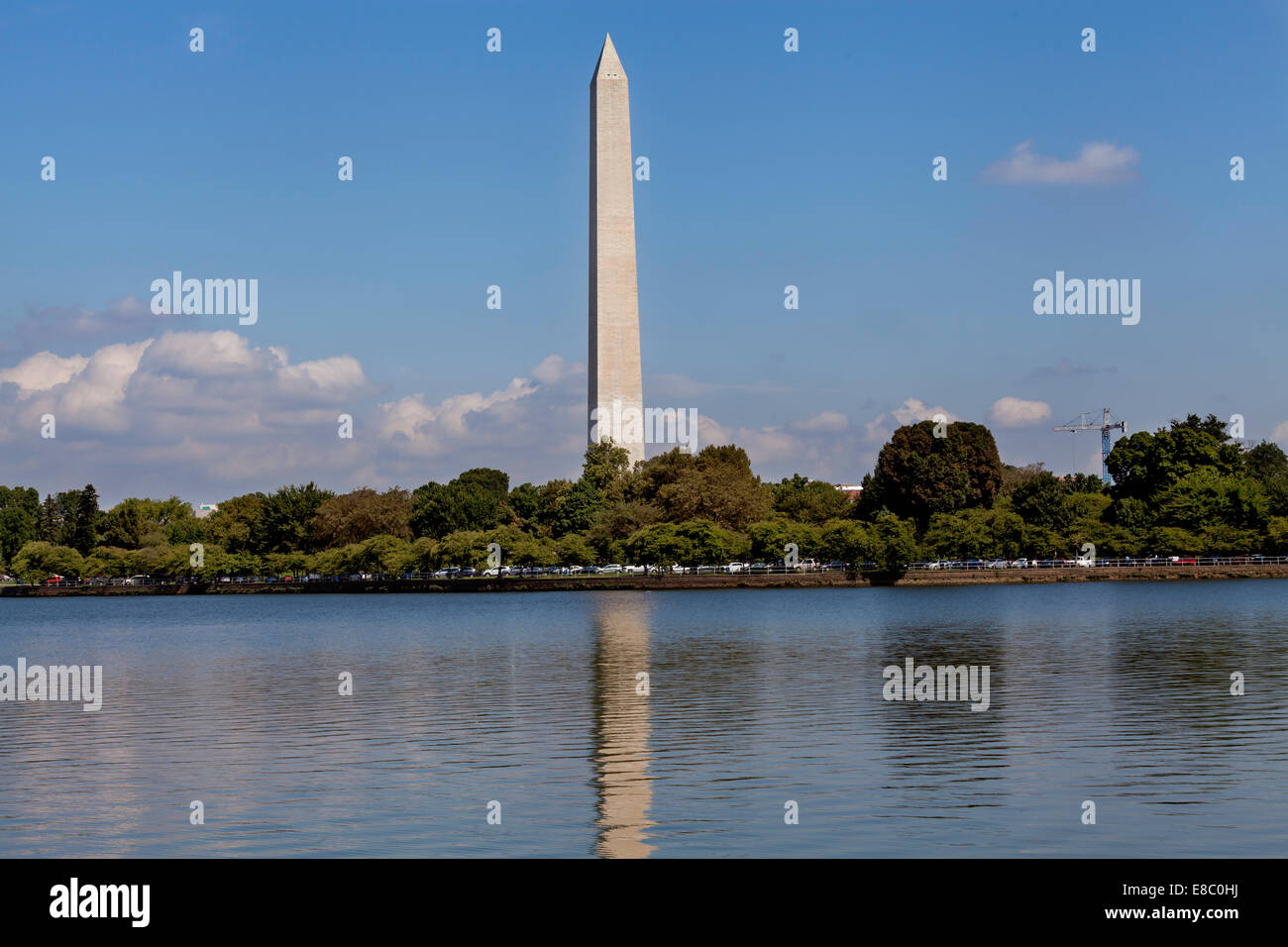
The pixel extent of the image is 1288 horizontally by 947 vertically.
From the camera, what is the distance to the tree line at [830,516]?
93.8 m

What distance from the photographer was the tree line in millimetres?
93750

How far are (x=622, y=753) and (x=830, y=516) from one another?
8775 cm

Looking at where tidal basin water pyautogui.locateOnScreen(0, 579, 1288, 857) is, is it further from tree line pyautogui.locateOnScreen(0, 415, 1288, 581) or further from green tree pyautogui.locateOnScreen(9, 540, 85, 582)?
green tree pyautogui.locateOnScreen(9, 540, 85, 582)

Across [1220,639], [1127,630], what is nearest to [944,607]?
[1127,630]

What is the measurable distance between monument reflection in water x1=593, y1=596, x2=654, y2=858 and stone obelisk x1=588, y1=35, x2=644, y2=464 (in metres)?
51.0

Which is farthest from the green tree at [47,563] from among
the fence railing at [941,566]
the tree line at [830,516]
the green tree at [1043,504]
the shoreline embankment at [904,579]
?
the green tree at [1043,504]

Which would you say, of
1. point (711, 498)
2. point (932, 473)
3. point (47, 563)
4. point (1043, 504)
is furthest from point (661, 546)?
point (47, 563)

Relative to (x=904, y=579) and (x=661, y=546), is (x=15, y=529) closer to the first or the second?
(x=661, y=546)

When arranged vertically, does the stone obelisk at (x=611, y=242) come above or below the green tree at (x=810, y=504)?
above

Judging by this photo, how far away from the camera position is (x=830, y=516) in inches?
4129

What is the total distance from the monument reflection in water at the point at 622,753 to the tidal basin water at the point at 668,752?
0.21 ft

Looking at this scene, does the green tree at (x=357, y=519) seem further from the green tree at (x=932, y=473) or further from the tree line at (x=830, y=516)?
the green tree at (x=932, y=473)
